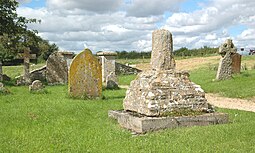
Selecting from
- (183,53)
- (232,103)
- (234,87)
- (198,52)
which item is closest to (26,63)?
(234,87)

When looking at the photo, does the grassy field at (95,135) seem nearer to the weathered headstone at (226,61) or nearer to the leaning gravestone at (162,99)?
the leaning gravestone at (162,99)

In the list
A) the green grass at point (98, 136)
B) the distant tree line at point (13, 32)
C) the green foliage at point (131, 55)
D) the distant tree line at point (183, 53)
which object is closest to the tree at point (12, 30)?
the distant tree line at point (13, 32)

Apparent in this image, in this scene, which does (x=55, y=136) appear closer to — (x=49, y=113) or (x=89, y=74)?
(x=49, y=113)

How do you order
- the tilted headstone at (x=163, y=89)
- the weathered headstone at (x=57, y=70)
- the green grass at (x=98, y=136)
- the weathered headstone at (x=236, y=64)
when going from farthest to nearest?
the weathered headstone at (x=57, y=70), the weathered headstone at (x=236, y=64), the tilted headstone at (x=163, y=89), the green grass at (x=98, y=136)

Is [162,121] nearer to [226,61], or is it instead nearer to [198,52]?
[226,61]

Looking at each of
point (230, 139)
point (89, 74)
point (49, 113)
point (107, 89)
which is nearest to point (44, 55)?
point (107, 89)

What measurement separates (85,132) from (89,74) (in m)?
6.76

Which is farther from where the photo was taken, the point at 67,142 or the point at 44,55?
the point at 44,55

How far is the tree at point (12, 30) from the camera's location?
81.4 ft

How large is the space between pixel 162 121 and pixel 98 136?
1.48 meters

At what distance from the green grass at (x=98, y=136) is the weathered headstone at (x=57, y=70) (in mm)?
14194

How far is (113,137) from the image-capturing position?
816 cm

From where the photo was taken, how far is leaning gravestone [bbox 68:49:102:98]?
49.5 ft

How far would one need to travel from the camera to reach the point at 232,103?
51.3ft
